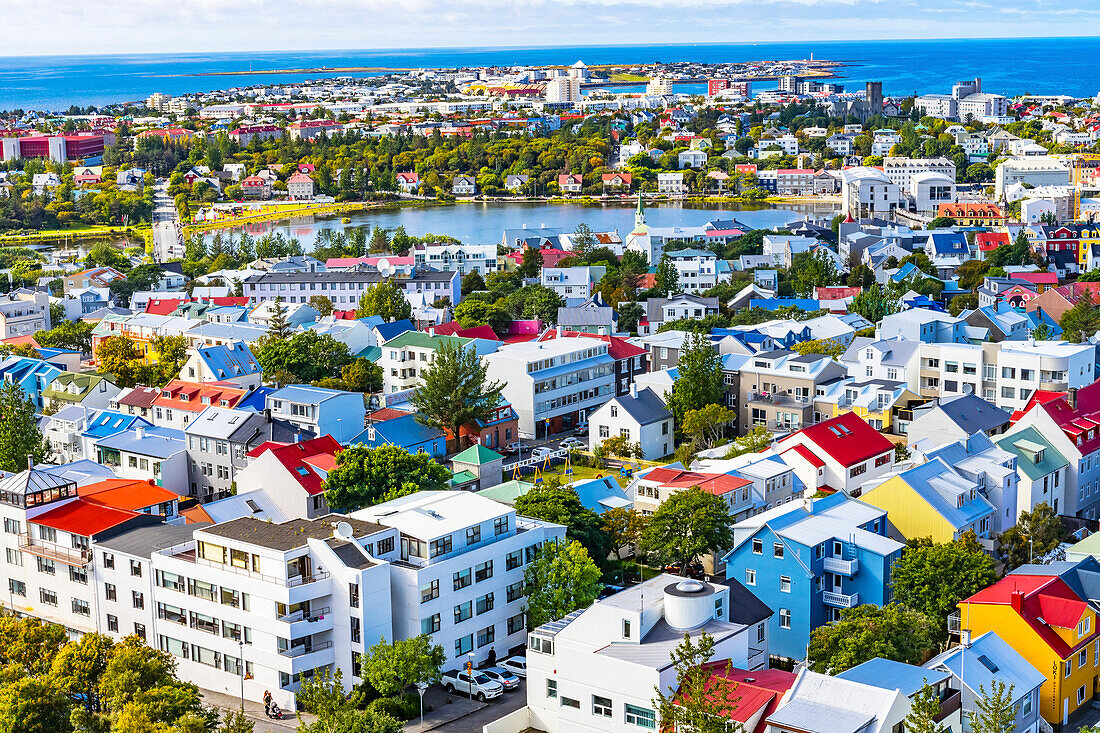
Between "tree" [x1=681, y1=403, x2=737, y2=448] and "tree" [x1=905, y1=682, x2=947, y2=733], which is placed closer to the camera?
"tree" [x1=905, y1=682, x2=947, y2=733]

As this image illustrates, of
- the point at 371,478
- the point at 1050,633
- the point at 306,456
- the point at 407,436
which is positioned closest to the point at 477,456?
the point at 407,436

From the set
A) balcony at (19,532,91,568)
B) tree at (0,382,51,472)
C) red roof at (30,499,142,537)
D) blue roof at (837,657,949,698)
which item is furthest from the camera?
tree at (0,382,51,472)

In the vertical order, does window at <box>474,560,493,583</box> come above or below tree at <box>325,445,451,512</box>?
below

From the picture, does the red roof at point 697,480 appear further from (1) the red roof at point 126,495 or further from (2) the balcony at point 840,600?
(1) the red roof at point 126,495

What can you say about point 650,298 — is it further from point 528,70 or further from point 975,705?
point 528,70

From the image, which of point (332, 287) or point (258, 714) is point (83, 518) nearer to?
point (258, 714)

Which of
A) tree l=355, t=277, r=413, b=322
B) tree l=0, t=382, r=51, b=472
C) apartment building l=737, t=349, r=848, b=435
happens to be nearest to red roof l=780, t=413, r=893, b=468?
apartment building l=737, t=349, r=848, b=435

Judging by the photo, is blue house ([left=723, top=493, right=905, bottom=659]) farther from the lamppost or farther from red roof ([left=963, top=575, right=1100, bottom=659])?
the lamppost
